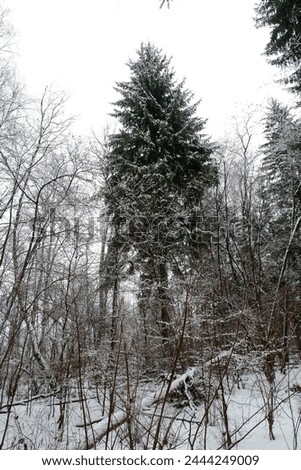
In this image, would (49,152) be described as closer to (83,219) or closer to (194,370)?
(83,219)

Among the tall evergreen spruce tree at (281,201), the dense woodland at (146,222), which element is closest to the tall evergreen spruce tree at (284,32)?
the dense woodland at (146,222)

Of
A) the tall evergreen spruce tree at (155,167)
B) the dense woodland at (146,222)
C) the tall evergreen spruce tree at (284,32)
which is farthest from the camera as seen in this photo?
the tall evergreen spruce tree at (155,167)

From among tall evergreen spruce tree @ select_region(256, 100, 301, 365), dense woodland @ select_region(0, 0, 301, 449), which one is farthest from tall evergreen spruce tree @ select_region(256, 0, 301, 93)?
tall evergreen spruce tree @ select_region(256, 100, 301, 365)

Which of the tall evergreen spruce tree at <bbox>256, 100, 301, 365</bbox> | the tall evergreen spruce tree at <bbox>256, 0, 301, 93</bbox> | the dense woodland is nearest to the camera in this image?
the dense woodland

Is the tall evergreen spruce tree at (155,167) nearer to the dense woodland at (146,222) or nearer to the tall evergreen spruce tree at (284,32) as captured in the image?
the dense woodland at (146,222)

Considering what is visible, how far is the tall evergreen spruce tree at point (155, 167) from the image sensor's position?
370 inches

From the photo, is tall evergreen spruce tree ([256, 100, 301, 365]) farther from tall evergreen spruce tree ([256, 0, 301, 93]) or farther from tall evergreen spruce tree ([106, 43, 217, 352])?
tall evergreen spruce tree ([106, 43, 217, 352])

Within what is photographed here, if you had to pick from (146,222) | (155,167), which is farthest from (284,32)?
(146,222)

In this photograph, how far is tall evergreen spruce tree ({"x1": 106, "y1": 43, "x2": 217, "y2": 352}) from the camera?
9398 millimetres

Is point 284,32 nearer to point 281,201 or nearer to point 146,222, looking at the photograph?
point 281,201

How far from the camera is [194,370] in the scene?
5.10m

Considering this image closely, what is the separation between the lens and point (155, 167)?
969cm
